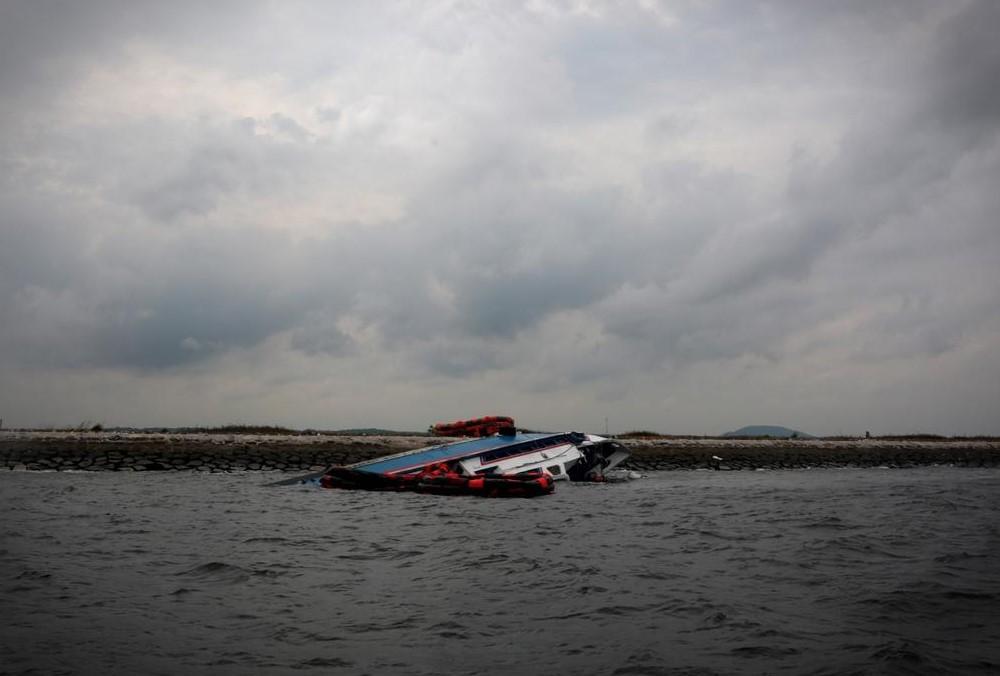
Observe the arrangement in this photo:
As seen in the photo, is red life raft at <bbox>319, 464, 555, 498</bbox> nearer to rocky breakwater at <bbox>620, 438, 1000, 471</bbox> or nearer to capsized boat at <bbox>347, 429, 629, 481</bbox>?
capsized boat at <bbox>347, 429, 629, 481</bbox>

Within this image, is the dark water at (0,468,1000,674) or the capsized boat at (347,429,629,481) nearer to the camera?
the dark water at (0,468,1000,674)

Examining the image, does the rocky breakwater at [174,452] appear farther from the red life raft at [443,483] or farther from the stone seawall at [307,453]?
the red life raft at [443,483]

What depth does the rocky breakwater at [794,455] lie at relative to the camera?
55.4 metres

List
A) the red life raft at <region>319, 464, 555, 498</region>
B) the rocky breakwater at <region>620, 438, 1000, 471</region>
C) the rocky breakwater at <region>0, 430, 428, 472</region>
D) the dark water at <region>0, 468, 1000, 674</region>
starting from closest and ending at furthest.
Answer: the dark water at <region>0, 468, 1000, 674</region> < the red life raft at <region>319, 464, 555, 498</region> < the rocky breakwater at <region>0, 430, 428, 472</region> < the rocky breakwater at <region>620, 438, 1000, 471</region>

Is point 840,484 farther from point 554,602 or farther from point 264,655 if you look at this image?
point 264,655

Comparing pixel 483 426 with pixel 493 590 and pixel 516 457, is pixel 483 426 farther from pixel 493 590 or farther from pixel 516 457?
pixel 493 590

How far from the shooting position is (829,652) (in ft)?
27.7

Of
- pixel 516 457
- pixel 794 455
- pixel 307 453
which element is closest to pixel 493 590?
pixel 516 457

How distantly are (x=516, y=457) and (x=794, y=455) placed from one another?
3778 centimetres

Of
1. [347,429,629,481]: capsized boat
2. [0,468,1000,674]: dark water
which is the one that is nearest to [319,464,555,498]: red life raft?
[347,429,629,481]: capsized boat

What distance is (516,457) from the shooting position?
3503 centimetres

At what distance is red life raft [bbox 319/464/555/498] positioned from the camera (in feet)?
95.9

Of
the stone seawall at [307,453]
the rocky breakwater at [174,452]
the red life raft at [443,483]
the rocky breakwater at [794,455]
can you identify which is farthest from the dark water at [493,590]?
the rocky breakwater at [794,455]

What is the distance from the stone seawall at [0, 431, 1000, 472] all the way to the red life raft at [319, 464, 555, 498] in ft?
39.9
